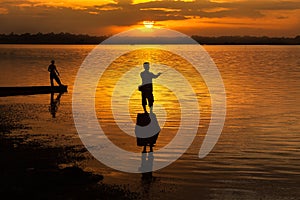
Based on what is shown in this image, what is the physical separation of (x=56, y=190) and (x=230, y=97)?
1124 inches

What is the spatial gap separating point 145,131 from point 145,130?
103mm

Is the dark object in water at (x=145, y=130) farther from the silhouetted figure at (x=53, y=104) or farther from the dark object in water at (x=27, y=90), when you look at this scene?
the dark object in water at (x=27, y=90)

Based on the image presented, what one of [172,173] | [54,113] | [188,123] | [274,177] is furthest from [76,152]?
[54,113]

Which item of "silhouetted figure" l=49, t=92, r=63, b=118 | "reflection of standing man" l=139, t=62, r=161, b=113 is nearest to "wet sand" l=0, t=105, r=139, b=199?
"reflection of standing man" l=139, t=62, r=161, b=113

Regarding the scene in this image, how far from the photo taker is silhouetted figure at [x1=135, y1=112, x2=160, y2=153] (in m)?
18.2

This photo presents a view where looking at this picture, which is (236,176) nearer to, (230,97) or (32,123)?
(32,123)

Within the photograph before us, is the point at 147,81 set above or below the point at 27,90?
above

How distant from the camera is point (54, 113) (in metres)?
27.8

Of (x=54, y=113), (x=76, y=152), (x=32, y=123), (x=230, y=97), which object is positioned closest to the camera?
(x=76, y=152)

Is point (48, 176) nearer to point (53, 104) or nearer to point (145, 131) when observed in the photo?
point (145, 131)

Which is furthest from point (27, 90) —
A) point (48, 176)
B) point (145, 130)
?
point (48, 176)

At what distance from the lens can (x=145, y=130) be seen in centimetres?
1859

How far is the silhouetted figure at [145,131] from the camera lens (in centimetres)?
1819

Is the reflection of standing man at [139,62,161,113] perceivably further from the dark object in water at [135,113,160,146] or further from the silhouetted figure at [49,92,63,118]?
→ the silhouetted figure at [49,92,63,118]
